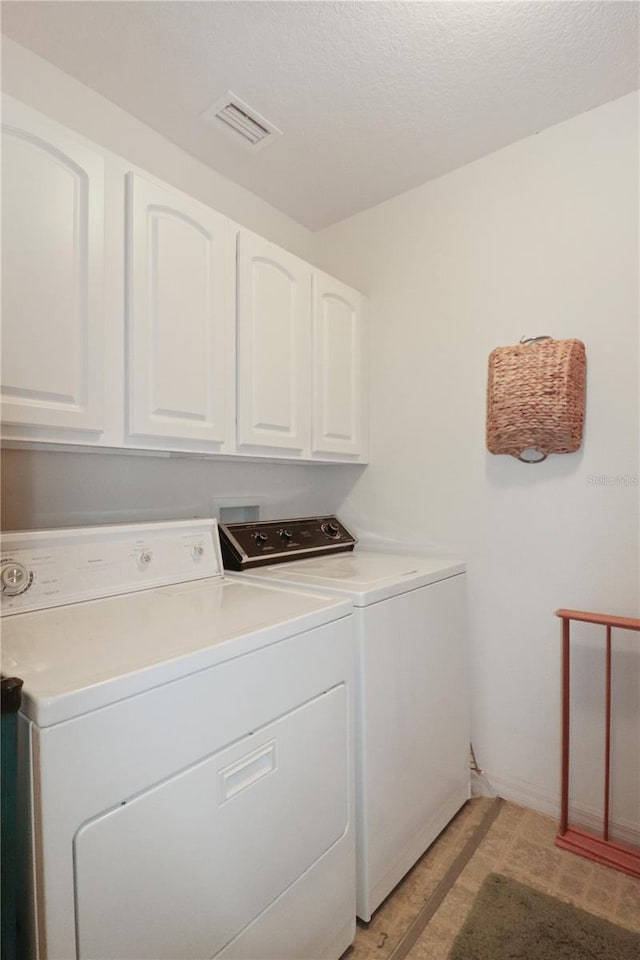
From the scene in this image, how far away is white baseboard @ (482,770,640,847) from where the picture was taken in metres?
1.65

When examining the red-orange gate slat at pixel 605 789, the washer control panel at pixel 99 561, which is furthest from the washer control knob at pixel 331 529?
the red-orange gate slat at pixel 605 789

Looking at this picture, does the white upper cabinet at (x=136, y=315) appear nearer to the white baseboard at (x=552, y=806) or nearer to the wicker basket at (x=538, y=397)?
the wicker basket at (x=538, y=397)

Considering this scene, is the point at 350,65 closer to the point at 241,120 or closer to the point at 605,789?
the point at 241,120

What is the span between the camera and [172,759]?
Result: 34.8 inches

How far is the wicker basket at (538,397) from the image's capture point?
5.45 feet

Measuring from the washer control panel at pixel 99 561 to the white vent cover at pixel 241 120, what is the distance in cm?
146

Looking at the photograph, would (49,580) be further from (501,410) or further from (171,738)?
(501,410)

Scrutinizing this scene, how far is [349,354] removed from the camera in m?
2.23

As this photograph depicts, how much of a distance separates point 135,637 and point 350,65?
180 cm

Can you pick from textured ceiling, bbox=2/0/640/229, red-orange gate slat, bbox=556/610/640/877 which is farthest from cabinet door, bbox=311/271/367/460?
red-orange gate slat, bbox=556/610/640/877

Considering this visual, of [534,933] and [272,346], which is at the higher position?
[272,346]

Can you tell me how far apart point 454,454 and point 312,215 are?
1.41 metres

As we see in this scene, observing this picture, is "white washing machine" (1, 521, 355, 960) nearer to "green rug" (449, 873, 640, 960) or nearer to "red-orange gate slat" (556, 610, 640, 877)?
"green rug" (449, 873, 640, 960)

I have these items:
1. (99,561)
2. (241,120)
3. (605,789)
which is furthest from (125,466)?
(605,789)
